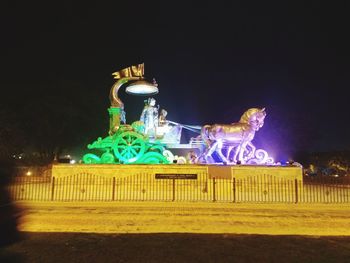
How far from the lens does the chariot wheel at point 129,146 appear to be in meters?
19.2

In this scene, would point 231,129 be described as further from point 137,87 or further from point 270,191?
point 137,87

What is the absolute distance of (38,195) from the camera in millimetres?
14711

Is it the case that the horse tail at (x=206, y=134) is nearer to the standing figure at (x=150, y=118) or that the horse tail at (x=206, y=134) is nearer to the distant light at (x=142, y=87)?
the standing figure at (x=150, y=118)

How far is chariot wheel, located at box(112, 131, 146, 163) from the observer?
19.2m

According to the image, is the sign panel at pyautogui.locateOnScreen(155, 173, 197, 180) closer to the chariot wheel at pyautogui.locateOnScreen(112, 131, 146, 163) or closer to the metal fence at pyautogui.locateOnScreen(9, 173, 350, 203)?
the metal fence at pyautogui.locateOnScreen(9, 173, 350, 203)

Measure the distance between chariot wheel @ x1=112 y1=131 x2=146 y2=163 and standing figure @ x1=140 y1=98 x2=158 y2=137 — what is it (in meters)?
1.21

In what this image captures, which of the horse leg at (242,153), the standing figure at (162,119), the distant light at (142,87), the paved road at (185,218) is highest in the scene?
the distant light at (142,87)

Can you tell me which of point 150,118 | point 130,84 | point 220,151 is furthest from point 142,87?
point 220,151

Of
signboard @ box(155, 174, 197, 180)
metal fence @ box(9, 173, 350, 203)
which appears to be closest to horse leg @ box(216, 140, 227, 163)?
metal fence @ box(9, 173, 350, 203)

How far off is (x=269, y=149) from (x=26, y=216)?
33.3m

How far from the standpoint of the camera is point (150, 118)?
67.4 feet

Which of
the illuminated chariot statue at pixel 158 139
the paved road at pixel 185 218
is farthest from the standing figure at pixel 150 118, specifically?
the paved road at pixel 185 218

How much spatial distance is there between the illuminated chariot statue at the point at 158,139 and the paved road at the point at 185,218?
20.1 ft

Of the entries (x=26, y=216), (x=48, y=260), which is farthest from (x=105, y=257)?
(x=26, y=216)
